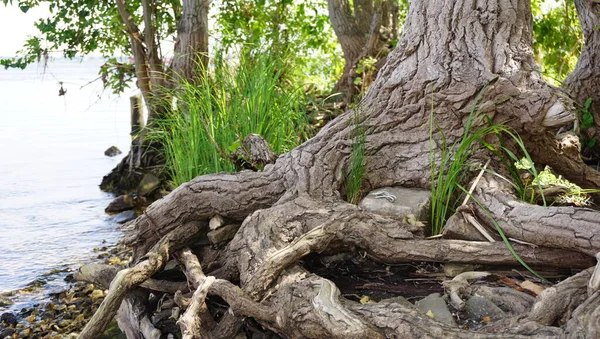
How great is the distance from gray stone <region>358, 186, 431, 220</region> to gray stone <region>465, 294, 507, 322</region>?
0.74 metres

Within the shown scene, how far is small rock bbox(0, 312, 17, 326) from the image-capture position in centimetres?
527

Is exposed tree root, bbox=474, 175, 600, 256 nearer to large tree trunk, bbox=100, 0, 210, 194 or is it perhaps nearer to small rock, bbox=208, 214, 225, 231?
small rock, bbox=208, 214, 225, 231

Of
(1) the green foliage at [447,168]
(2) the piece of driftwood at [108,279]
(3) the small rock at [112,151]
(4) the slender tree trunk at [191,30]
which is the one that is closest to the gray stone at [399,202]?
(1) the green foliage at [447,168]

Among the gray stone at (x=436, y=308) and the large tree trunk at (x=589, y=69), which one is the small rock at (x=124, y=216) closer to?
the large tree trunk at (x=589, y=69)

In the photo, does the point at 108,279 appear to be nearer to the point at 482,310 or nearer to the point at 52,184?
the point at 482,310

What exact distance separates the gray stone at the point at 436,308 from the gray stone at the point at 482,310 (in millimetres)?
113

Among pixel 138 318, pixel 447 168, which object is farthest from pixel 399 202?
pixel 138 318

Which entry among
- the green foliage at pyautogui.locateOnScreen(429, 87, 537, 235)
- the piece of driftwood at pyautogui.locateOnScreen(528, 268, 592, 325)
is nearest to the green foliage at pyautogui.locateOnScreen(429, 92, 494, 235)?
the green foliage at pyautogui.locateOnScreen(429, 87, 537, 235)

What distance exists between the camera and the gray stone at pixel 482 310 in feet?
10.4

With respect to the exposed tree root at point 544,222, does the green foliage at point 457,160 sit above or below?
above

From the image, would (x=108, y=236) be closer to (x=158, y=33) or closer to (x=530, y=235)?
(x=158, y=33)

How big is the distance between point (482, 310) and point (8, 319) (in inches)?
149

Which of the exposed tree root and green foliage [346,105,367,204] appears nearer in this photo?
the exposed tree root

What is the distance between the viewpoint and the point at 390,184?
168 inches
